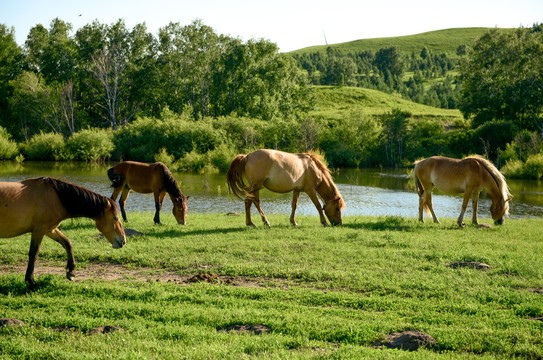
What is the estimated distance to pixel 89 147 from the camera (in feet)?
166

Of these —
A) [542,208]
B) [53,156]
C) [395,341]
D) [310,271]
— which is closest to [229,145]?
[53,156]

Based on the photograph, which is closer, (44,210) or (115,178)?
(44,210)

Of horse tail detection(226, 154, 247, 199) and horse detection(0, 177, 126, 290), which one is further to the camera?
horse tail detection(226, 154, 247, 199)

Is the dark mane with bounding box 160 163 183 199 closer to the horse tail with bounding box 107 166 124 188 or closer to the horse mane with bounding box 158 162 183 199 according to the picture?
the horse mane with bounding box 158 162 183 199

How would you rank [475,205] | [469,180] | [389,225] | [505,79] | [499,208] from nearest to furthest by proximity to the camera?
[499,208], [389,225], [469,180], [475,205], [505,79]

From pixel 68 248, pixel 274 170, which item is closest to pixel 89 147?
pixel 274 170

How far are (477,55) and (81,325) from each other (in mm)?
60848

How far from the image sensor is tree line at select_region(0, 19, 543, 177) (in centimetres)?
4762

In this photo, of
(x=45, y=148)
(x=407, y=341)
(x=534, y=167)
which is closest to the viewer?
(x=407, y=341)

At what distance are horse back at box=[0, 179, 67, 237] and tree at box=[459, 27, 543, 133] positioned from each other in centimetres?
5088

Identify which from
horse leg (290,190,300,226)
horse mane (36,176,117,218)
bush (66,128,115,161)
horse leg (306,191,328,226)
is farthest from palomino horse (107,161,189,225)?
bush (66,128,115,161)

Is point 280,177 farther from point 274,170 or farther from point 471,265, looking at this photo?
point 471,265

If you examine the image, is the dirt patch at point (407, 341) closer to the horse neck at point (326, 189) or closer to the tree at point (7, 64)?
the horse neck at point (326, 189)

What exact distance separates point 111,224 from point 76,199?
776 mm
